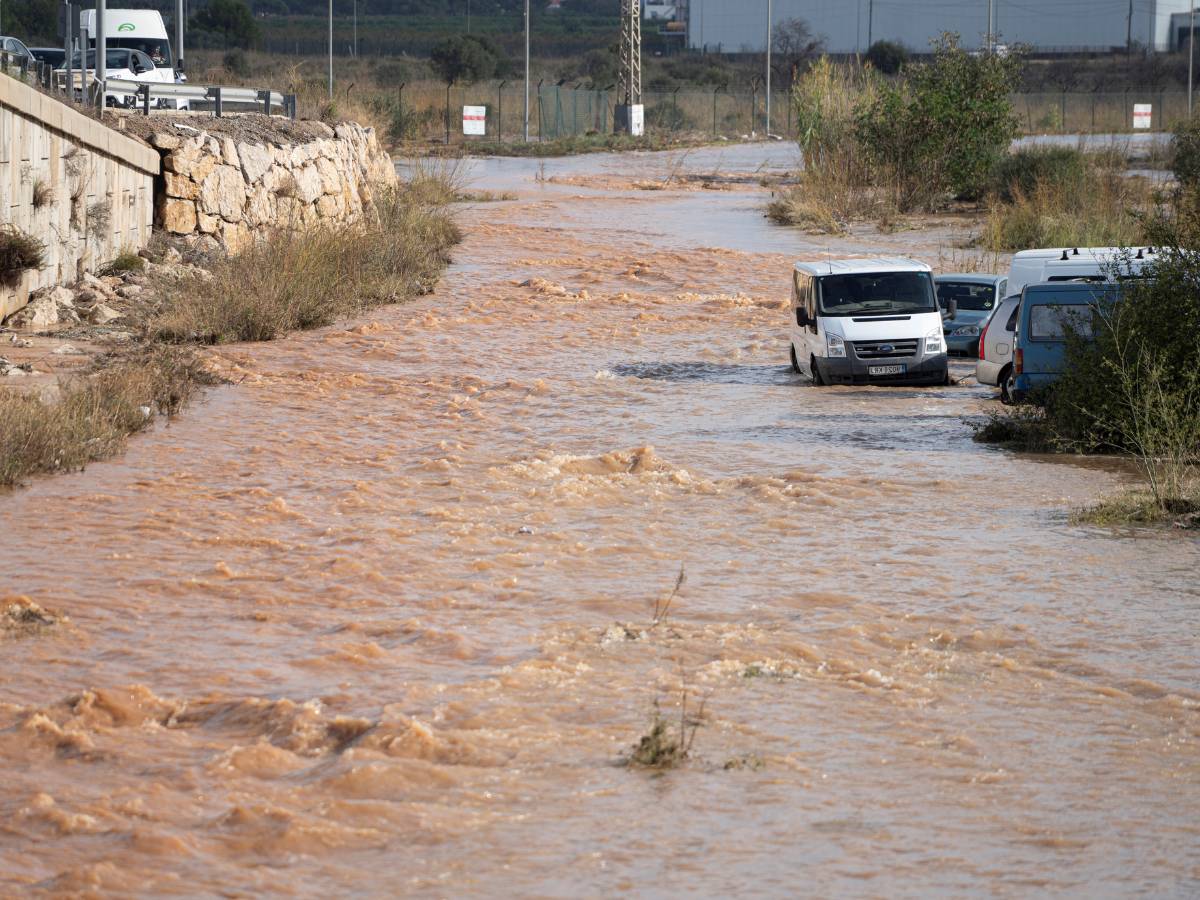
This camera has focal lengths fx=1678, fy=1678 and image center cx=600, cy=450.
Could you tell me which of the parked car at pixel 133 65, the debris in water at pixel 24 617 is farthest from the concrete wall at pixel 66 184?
the parked car at pixel 133 65

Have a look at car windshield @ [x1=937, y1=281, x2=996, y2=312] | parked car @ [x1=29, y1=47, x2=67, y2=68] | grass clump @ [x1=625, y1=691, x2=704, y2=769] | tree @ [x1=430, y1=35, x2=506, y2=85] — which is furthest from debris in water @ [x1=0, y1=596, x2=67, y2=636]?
tree @ [x1=430, y1=35, x2=506, y2=85]

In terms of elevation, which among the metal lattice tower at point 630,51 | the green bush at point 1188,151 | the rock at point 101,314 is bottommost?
the rock at point 101,314

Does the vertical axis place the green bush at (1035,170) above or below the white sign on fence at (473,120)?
below

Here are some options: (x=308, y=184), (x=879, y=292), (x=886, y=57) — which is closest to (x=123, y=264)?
(x=308, y=184)

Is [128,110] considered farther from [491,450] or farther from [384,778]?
[384,778]

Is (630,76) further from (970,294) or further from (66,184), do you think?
(66,184)

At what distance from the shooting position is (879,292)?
2131cm

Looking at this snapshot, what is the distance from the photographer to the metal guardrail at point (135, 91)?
976 inches

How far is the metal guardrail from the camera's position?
2479 cm

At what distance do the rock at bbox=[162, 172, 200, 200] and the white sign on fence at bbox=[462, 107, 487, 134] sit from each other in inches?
1815

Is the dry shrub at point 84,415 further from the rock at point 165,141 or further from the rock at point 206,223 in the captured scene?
the rock at point 206,223

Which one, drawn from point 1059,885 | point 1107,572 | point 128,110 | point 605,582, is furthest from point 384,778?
point 128,110

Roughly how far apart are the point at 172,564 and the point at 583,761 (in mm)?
4838

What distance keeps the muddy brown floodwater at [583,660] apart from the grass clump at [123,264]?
19.1 ft
